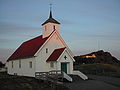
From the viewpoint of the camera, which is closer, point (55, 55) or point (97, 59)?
point (55, 55)

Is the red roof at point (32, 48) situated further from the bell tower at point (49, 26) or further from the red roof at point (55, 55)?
the red roof at point (55, 55)

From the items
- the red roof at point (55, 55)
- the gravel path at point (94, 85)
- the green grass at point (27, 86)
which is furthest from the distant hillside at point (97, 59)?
the green grass at point (27, 86)

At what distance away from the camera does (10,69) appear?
1439 inches

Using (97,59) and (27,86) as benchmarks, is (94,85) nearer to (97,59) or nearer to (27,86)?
(27,86)

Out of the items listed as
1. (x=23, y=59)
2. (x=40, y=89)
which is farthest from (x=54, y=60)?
(x=40, y=89)

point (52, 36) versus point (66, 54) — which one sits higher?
point (52, 36)

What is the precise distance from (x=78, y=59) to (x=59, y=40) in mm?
33921

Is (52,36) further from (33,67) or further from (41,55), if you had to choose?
(33,67)

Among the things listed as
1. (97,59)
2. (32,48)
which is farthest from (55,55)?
(97,59)

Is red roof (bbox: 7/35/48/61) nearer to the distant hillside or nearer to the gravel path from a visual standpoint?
the gravel path

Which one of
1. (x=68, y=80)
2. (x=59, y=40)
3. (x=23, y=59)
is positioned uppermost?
(x=59, y=40)

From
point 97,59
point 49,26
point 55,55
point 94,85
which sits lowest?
point 94,85

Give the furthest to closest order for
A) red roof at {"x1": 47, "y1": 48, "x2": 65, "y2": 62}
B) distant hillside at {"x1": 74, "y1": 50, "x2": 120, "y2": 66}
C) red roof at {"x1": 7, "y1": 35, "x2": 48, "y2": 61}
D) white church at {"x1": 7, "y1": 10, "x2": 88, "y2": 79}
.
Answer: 1. distant hillside at {"x1": 74, "y1": 50, "x2": 120, "y2": 66}
2. red roof at {"x1": 7, "y1": 35, "x2": 48, "y2": 61}
3. white church at {"x1": 7, "y1": 10, "x2": 88, "y2": 79}
4. red roof at {"x1": 47, "y1": 48, "x2": 65, "y2": 62}

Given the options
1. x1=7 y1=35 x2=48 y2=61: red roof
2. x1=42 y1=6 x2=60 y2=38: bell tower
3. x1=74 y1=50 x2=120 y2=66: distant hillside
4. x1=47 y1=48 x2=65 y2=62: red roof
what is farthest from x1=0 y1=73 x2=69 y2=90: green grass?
x1=74 y1=50 x2=120 y2=66: distant hillside
